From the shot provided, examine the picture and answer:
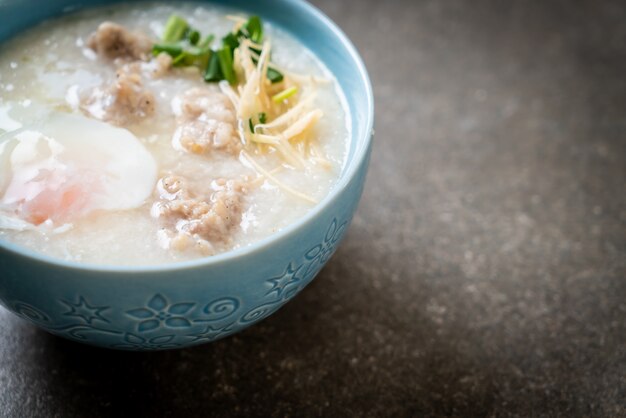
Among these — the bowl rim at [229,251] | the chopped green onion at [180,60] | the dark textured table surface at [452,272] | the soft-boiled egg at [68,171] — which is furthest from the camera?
the chopped green onion at [180,60]

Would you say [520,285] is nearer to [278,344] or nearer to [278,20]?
[278,344]

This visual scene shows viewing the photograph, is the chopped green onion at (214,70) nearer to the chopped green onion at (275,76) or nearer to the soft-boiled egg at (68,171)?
the chopped green onion at (275,76)

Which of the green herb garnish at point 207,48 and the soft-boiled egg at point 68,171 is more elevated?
the green herb garnish at point 207,48

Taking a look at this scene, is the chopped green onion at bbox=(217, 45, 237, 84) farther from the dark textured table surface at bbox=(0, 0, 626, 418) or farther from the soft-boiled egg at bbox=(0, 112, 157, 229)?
the dark textured table surface at bbox=(0, 0, 626, 418)

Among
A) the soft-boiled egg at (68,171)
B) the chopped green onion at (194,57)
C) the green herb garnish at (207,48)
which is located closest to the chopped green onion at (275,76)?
the green herb garnish at (207,48)

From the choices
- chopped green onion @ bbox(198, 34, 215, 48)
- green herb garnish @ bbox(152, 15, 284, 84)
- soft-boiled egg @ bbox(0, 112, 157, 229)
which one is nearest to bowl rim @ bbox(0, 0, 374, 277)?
soft-boiled egg @ bbox(0, 112, 157, 229)

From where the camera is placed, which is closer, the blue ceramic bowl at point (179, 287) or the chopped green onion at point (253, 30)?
the blue ceramic bowl at point (179, 287)

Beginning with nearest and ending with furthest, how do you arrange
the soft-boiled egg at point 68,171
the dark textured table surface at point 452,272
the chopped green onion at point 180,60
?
the soft-boiled egg at point 68,171 < the dark textured table surface at point 452,272 < the chopped green onion at point 180,60
